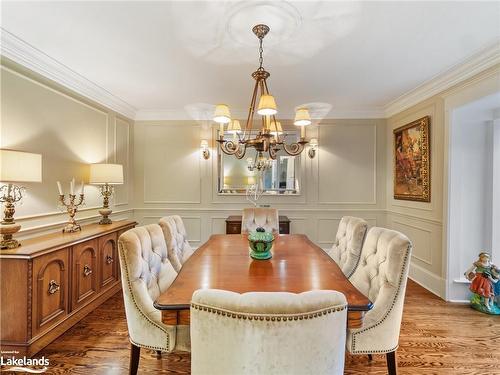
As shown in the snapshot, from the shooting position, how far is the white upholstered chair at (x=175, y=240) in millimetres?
2088

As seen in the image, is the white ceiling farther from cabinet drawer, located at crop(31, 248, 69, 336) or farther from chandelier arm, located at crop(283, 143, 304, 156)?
cabinet drawer, located at crop(31, 248, 69, 336)

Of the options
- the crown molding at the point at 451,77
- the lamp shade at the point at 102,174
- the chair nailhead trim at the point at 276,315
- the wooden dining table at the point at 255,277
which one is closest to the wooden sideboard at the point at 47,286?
the lamp shade at the point at 102,174

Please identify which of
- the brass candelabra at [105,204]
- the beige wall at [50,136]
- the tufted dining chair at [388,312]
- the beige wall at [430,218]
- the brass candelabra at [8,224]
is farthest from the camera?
the brass candelabra at [105,204]

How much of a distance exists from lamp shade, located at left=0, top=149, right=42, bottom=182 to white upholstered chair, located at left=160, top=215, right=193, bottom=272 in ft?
3.28

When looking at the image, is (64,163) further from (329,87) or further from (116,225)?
(329,87)

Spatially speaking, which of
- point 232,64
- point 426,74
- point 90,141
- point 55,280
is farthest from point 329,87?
point 55,280

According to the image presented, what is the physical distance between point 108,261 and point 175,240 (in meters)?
1.16

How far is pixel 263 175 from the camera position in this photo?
4.24 meters

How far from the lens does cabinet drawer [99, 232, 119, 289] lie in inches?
106

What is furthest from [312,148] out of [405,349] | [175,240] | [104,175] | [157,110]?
[104,175]

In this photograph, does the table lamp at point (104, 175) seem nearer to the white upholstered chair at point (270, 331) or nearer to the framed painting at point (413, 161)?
the white upholstered chair at point (270, 331)

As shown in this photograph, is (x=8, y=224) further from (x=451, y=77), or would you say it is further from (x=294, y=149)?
(x=451, y=77)

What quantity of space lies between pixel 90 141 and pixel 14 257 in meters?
1.80

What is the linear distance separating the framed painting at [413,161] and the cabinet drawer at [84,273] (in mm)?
3860
